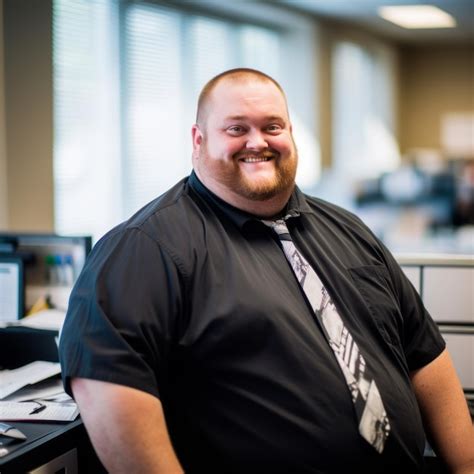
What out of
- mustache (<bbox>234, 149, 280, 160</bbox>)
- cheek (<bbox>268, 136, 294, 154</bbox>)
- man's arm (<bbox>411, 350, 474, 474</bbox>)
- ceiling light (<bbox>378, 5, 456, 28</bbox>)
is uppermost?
ceiling light (<bbox>378, 5, 456, 28</bbox>)

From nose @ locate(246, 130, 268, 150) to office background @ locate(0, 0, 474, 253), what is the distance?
1.93m

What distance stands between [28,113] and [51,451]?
7.43ft

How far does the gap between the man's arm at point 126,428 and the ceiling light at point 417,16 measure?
5.54 metres

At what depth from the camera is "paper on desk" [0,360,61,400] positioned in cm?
181

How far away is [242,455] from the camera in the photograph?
152 centimetres

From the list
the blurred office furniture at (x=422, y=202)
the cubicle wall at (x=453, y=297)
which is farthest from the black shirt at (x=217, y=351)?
the blurred office furniture at (x=422, y=202)

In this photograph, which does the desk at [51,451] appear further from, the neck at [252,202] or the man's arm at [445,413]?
the man's arm at [445,413]

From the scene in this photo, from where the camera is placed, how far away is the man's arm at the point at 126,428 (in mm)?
1408

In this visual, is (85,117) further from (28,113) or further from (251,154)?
(251,154)

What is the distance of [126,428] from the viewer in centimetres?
140

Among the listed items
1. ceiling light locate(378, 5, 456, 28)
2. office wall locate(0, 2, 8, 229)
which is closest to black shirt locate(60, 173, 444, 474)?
office wall locate(0, 2, 8, 229)

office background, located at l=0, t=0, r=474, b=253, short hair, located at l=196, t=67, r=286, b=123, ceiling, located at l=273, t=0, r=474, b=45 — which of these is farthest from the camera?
ceiling, located at l=273, t=0, r=474, b=45

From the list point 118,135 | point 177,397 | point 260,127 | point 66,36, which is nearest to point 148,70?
point 118,135

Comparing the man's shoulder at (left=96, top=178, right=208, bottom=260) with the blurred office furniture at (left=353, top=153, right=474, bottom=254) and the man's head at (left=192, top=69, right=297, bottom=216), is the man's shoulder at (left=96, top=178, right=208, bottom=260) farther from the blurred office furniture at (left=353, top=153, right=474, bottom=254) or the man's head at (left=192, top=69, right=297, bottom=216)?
the blurred office furniture at (left=353, top=153, right=474, bottom=254)
